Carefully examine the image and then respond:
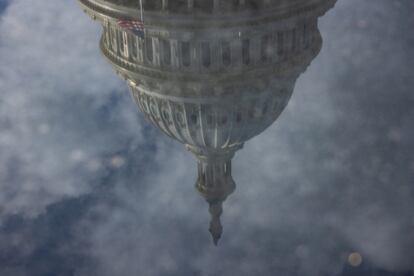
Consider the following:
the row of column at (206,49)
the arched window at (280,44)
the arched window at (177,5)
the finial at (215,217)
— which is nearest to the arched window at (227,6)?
the arched window at (177,5)

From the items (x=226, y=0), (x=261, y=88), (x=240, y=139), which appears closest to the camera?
(x=226, y=0)

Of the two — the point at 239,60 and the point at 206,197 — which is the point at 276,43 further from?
the point at 206,197

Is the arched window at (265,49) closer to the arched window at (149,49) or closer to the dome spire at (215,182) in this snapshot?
the arched window at (149,49)

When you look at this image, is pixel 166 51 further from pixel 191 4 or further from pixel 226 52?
pixel 191 4

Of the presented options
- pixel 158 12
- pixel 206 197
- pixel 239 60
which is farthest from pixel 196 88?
pixel 206 197

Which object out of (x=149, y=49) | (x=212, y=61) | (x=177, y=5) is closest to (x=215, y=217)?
(x=212, y=61)

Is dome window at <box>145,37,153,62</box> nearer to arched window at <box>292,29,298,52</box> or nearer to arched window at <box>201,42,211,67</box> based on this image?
arched window at <box>201,42,211,67</box>
